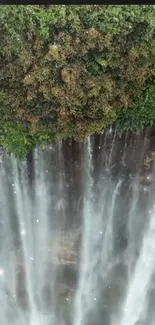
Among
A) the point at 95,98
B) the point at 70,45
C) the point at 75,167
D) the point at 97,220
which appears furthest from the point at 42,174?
the point at 70,45

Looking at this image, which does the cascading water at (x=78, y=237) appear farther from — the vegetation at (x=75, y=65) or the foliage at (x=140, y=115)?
the vegetation at (x=75, y=65)

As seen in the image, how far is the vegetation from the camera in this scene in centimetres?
481

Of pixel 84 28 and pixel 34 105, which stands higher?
pixel 84 28

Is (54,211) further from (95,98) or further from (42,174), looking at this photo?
(95,98)

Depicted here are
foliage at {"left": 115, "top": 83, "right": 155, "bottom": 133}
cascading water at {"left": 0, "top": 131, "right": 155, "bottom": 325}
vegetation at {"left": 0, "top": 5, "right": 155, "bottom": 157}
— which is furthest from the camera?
cascading water at {"left": 0, "top": 131, "right": 155, "bottom": 325}

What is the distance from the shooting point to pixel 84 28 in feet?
15.9

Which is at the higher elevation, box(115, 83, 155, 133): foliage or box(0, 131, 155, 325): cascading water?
box(115, 83, 155, 133): foliage

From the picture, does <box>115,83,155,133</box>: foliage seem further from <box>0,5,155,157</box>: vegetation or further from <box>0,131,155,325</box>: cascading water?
<box>0,131,155,325</box>: cascading water

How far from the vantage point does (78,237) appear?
7.24m

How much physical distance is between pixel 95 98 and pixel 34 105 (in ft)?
2.79

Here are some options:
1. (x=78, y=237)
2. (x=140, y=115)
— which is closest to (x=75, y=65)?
(x=140, y=115)

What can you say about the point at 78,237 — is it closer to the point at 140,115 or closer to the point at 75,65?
the point at 140,115

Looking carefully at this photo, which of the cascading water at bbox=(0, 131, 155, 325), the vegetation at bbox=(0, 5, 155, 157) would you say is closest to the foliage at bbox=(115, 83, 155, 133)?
the vegetation at bbox=(0, 5, 155, 157)

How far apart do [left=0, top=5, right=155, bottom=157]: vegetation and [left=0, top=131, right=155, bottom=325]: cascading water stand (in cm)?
92
